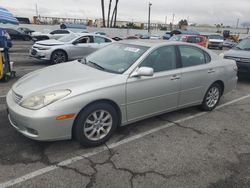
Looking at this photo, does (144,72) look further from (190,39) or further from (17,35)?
(17,35)

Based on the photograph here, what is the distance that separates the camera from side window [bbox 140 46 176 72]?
12.4ft

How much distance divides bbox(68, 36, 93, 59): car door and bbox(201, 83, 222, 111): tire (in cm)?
664

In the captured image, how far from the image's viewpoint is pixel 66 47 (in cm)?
992

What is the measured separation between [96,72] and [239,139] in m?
2.59

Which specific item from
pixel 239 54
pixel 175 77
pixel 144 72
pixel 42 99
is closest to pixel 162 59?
pixel 175 77

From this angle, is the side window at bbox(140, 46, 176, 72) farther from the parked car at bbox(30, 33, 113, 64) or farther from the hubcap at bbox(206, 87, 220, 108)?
the parked car at bbox(30, 33, 113, 64)

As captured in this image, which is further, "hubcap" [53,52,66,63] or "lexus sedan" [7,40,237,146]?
"hubcap" [53,52,66,63]

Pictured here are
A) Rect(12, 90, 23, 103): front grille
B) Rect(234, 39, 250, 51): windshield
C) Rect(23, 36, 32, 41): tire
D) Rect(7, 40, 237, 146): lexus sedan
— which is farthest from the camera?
Rect(23, 36, 32, 41): tire

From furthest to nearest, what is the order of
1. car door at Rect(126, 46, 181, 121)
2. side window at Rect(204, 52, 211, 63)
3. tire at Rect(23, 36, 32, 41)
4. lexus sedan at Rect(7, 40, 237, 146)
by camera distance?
tire at Rect(23, 36, 32, 41)
side window at Rect(204, 52, 211, 63)
car door at Rect(126, 46, 181, 121)
lexus sedan at Rect(7, 40, 237, 146)

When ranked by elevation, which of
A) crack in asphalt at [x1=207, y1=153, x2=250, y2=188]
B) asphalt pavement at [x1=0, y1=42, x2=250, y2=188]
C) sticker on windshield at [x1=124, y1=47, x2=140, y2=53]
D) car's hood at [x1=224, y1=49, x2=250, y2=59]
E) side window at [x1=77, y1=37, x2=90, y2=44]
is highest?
sticker on windshield at [x1=124, y1=47, x2=140, y2=53]

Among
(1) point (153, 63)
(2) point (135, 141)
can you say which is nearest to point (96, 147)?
(2) point (135, 141)

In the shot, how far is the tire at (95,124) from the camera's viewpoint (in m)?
3.10

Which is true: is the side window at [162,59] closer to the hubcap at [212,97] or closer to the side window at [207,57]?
the side window at [207,57]

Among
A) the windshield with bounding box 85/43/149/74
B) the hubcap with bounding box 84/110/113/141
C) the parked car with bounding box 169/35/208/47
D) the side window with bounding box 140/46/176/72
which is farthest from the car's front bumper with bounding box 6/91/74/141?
the parked car with bounding box 169/35/208/47
